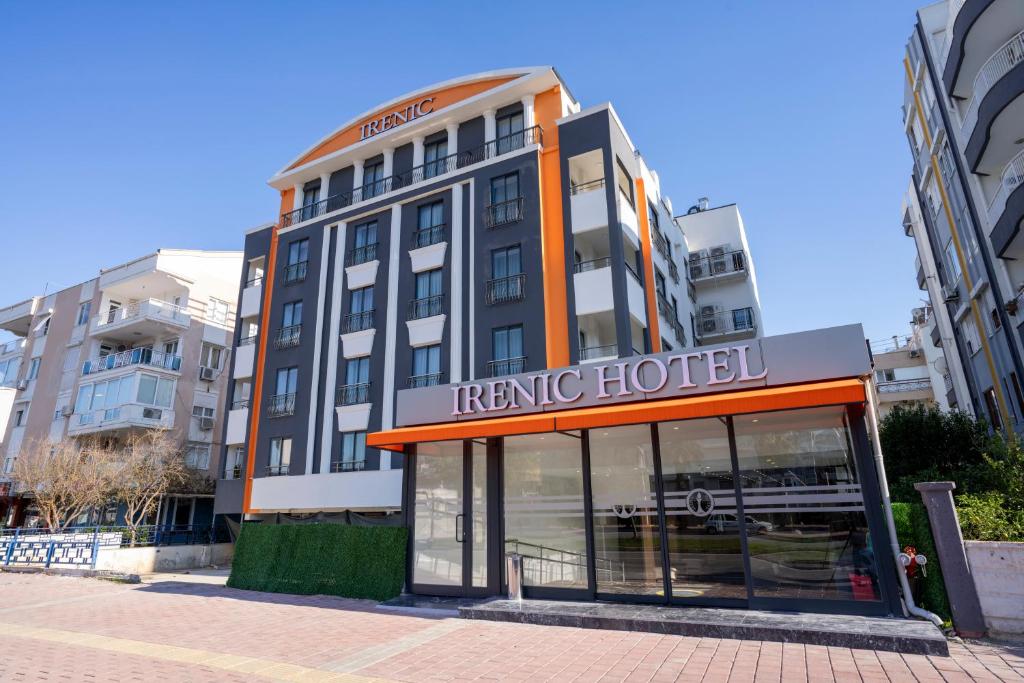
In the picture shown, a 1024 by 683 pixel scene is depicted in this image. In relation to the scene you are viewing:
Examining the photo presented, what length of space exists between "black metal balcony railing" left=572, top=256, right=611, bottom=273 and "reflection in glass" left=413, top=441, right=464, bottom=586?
923 cm

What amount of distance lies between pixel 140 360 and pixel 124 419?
11.6 feet

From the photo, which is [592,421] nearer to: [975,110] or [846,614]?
[846,614]

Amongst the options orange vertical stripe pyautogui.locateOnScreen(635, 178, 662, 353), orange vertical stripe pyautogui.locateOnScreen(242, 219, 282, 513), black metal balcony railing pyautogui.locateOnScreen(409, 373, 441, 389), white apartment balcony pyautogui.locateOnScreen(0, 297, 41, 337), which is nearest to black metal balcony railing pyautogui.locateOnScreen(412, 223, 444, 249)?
black metal balcony railing pyautogui.locateOnScreen(409, 373, 441, 389)

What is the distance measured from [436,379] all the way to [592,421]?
11449 millimetres

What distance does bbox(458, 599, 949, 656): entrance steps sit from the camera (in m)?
7.84

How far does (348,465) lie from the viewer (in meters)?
23.0

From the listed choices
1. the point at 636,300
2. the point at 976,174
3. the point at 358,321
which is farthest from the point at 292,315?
the point at 976,174

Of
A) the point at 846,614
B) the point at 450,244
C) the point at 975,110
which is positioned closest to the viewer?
the point at 846,614

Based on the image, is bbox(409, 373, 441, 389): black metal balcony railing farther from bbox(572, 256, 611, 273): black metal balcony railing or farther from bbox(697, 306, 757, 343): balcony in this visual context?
bbox(697, 306, 757, 343): balcony

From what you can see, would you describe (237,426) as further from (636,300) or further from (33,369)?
(33,369)

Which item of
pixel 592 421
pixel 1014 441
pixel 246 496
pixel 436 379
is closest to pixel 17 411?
pixel 246 496

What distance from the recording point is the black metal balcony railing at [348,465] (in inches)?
890

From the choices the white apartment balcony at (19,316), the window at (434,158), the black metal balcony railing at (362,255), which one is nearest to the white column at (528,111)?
the window at (434,158)

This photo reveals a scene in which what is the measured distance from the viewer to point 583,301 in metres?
19.9
